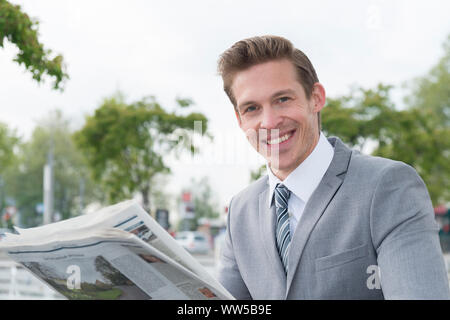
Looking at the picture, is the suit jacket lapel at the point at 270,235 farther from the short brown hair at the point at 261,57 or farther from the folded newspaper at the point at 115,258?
the folded newspaper at the point at 115,258

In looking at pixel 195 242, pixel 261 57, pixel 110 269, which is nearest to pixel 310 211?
pixel 261 57

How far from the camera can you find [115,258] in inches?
52.9

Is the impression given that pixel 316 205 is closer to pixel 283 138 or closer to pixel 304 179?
pixel 304 179

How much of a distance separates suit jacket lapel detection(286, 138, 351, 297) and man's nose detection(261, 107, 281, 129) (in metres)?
0.25

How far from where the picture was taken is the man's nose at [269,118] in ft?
6.20

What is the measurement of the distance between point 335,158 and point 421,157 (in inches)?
776

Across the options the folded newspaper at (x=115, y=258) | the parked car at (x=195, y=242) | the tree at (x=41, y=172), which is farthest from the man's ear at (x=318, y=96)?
the tree at (x=41, y=172)

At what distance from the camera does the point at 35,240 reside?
4.54 feet

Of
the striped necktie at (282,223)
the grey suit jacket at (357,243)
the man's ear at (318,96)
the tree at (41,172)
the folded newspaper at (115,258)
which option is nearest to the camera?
the folded newspaper at (115,258)

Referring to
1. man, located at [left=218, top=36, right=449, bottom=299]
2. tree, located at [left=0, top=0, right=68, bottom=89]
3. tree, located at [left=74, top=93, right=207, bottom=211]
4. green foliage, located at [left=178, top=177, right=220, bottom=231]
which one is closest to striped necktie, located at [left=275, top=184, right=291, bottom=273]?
man, located at [left=218, top=36, right=449, bottom=299]

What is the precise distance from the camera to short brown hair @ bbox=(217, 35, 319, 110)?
1916mm

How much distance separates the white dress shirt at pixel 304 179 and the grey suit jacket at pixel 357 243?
0.04 m
